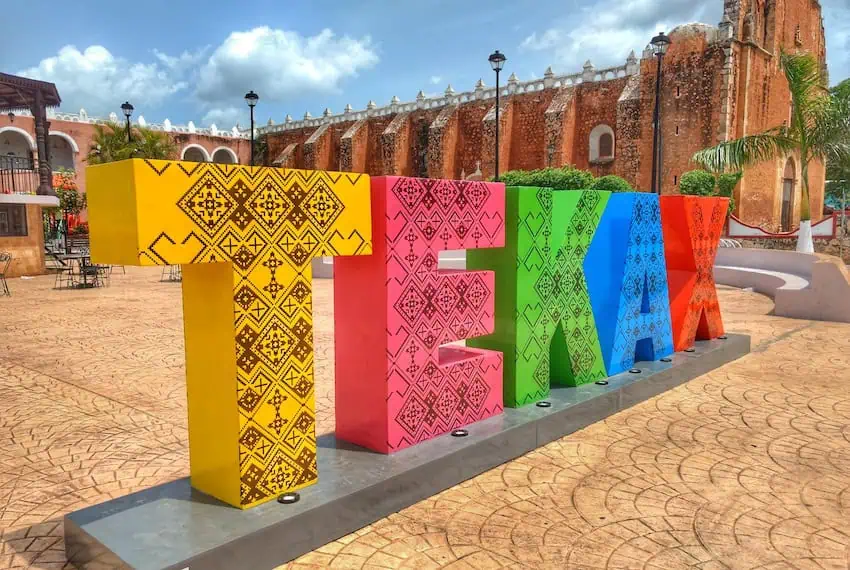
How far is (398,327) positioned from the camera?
353 centimetres

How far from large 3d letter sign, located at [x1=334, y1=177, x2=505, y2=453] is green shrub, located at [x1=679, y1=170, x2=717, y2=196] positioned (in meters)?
21.1

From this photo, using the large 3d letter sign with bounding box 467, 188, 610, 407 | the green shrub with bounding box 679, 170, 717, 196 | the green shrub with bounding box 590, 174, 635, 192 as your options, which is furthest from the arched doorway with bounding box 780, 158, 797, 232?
the large 3d letter sign with bounding box 467, 188, 610, 407

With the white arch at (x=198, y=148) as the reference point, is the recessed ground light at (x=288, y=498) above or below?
below

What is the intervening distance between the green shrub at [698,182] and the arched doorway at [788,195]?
7913mm

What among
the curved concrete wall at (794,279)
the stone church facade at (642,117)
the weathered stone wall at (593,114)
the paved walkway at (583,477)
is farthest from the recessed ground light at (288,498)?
the weathered stone wall at (593,114)

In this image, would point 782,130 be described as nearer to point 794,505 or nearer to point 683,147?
point 683,147

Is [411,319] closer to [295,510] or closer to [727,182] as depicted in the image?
[295,510]

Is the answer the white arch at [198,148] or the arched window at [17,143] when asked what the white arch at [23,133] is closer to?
the arched window at [17,143]

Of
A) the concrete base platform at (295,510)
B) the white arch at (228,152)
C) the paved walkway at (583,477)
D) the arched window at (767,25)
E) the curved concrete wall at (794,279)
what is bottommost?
the paved walkway at (583,477)

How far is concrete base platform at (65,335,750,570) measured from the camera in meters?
2.53

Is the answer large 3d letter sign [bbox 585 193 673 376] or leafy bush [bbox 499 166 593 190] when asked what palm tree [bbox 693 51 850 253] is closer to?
leafy bush [bbox 499 166 593 190]

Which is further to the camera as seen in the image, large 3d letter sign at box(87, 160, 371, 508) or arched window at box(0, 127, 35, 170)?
arched window at box(0, 127, 35, 170)

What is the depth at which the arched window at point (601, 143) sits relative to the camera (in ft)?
94.7

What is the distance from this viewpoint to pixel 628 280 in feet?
17.5
